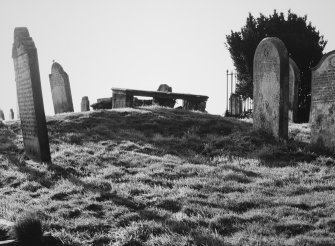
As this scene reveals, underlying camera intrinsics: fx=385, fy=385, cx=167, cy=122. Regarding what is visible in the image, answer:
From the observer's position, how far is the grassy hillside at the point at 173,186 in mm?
4539

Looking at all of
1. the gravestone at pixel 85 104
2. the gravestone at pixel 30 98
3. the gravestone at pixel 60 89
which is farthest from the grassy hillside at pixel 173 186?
the gravestone at pixel 85 104

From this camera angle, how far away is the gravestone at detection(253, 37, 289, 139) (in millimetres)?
9914

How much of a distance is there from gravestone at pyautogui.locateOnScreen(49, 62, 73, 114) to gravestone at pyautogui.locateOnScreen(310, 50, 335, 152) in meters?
9.86

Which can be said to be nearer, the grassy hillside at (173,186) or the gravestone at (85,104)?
the grassy hillside at (173,186)

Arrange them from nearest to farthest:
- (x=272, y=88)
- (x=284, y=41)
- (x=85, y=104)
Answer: (x=272, y=88)
(x=85, y=104)
(x=284, y=41)

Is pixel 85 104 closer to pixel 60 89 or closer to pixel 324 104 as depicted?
pixel 60 89

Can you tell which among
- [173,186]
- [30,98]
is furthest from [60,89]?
[173,186]

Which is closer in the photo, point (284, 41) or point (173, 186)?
point (173, 186)

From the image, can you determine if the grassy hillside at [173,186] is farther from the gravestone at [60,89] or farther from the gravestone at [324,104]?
the gravestone at [60,89]

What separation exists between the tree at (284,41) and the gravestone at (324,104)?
1450 cm

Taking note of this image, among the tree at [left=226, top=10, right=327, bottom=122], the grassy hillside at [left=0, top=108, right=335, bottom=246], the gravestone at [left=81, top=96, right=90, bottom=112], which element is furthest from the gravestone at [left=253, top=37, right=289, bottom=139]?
the tree at [left=226, top=10, right=327, bottom=122]

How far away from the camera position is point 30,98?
27.7 ft

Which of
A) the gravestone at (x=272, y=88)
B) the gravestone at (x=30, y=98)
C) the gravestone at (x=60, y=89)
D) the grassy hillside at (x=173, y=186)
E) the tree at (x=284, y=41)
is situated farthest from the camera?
the tree at (x=284, y=41)

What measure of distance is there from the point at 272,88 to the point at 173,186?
16.5 ft
